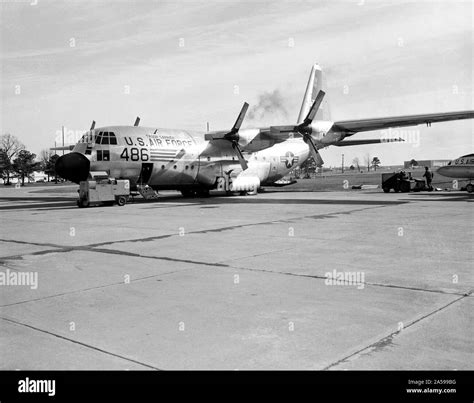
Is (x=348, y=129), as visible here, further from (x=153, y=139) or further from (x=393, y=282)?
(x=393, y=282)

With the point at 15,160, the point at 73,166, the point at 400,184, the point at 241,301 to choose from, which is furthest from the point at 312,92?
the point at 15,160

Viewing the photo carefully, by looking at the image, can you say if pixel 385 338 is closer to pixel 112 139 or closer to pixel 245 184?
pixel 112 139

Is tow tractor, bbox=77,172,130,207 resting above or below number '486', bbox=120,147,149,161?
below

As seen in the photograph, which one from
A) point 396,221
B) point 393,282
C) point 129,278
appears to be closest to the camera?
point 393,282

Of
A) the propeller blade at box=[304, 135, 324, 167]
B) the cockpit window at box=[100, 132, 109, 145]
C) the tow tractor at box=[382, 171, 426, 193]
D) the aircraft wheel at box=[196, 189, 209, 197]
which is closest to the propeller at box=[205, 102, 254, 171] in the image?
the aircraft wheel at box=[196, 189, 209, 197]

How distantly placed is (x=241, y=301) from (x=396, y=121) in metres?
23.0

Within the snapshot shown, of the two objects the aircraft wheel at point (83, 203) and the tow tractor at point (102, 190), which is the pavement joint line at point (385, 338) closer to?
the tow tractor at point (102, 190)

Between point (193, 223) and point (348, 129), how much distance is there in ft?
55.0

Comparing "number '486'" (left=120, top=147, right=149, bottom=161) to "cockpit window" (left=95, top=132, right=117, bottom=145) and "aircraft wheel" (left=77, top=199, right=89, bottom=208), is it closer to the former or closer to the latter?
"cockpit window" (left=95, top=132, right=117, bottom=145)

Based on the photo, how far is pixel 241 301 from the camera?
6.09 meters

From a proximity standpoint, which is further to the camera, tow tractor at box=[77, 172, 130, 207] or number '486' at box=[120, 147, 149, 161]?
number '486' at box=[120, 147, 149, 161]

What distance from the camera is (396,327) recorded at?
4.94 meters

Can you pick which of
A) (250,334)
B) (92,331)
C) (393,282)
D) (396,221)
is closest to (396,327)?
(250,334)

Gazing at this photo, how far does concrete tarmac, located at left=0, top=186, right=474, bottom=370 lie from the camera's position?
4.27 meters
